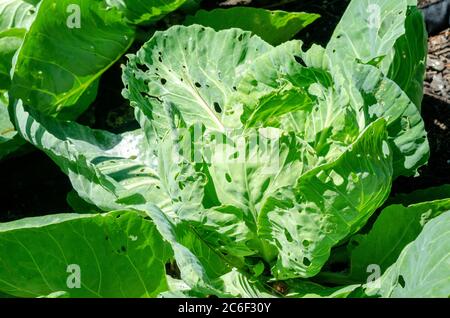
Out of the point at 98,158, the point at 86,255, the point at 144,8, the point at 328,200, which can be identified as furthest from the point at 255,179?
the point at 144,8

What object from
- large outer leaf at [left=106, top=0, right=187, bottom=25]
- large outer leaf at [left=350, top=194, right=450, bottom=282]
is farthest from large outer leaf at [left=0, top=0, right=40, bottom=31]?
large outer leaf at [left=350, top=194, right=450, bottom=282]

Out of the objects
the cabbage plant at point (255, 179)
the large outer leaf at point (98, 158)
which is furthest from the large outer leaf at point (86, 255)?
the large outer leaf at point (98, 158)

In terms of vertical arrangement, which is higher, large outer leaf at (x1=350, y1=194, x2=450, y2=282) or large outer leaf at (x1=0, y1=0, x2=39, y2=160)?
large outer leaf at (x1=0, y1=0, x2=39, y2=160)

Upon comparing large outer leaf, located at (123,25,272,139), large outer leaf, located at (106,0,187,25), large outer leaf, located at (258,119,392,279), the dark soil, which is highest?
large outer leaf, located at (106,0,187,25)

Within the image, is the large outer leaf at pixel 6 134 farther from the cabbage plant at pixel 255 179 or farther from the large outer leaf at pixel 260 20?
the large outer leaf at pixel 260 20

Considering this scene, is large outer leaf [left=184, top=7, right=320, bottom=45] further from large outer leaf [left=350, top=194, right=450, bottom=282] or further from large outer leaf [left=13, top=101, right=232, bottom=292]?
large outer leaf [left=350, top=194, right=450, bottom=282]
